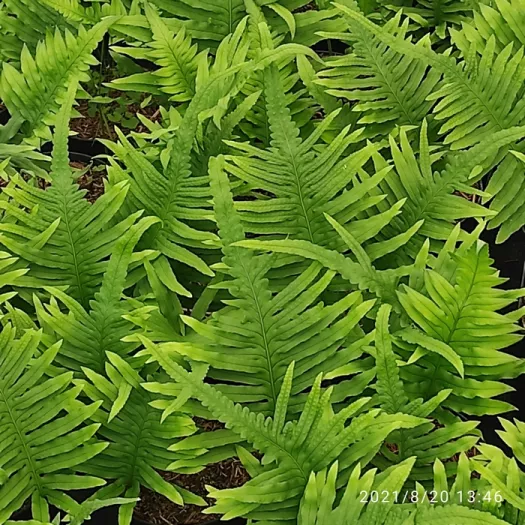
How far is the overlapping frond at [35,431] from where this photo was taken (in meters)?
1.30

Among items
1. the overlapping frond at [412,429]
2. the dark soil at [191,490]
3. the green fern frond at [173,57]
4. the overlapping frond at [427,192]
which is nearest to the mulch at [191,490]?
the dark soil at [191,490]

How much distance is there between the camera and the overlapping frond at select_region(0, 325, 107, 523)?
130 centimetres

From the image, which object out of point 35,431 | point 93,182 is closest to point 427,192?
point 35,431

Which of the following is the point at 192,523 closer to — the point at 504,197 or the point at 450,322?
the point at 450,322

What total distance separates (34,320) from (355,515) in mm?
802

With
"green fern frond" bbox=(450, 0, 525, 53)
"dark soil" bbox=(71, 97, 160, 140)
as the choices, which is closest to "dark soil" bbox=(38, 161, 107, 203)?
"dark soil" bbox=(71, 97, 160, 140)

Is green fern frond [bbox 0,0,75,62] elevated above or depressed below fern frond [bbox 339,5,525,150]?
above

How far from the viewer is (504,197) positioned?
164 centimetres

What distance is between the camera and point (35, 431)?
133 centimetres

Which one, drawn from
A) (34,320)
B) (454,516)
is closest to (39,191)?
(34,320)

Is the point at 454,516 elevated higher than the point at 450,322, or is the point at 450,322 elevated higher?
the point at 450,322

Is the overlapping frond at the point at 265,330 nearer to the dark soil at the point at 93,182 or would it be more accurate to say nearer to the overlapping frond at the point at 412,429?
the overlapping frond at the point at 412,429

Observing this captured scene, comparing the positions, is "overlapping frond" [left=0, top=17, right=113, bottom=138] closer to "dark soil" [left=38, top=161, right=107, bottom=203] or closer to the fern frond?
"dark soil" [left=38, top=161, right=107, bottom=203]

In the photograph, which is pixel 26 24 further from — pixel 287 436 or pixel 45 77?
pixel 287 436
